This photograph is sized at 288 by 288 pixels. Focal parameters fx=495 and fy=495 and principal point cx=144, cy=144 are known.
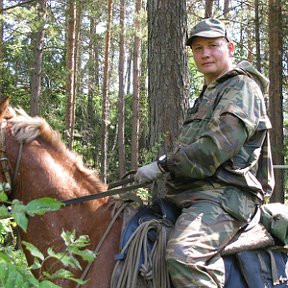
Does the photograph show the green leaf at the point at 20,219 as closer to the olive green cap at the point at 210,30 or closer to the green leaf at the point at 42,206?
the green leaf at the point at 42,206

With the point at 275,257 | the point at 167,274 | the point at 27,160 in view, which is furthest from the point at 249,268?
the point at 27,160

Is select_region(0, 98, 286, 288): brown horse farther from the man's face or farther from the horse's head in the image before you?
the man's face

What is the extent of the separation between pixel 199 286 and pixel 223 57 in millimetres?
1703

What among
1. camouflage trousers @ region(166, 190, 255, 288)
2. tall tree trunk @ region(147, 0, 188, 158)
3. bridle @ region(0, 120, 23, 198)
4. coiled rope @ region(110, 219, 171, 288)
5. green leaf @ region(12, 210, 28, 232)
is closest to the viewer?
green leaf @ region(12, 210, 28, 232)

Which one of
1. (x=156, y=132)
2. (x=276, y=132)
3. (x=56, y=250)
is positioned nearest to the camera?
(x=56, y=250)

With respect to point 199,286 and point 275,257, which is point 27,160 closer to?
point 199,286

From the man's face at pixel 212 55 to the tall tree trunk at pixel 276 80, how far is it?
11035 millimetres

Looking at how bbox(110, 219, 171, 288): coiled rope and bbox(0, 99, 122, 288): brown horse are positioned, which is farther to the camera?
bbox(0, 99, 122, 288): brown horse

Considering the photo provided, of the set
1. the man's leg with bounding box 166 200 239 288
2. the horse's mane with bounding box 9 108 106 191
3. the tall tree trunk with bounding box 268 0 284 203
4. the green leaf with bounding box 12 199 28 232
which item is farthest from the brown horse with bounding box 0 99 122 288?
the tall tree trunk with bounding box 268 0 284 203

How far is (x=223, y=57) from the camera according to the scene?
3.77 metres

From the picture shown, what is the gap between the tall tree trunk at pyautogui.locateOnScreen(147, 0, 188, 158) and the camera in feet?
19.2

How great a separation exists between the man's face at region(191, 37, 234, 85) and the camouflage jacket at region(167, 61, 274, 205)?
0.42ft

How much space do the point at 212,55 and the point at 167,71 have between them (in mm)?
2209

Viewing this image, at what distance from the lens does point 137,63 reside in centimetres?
2530
